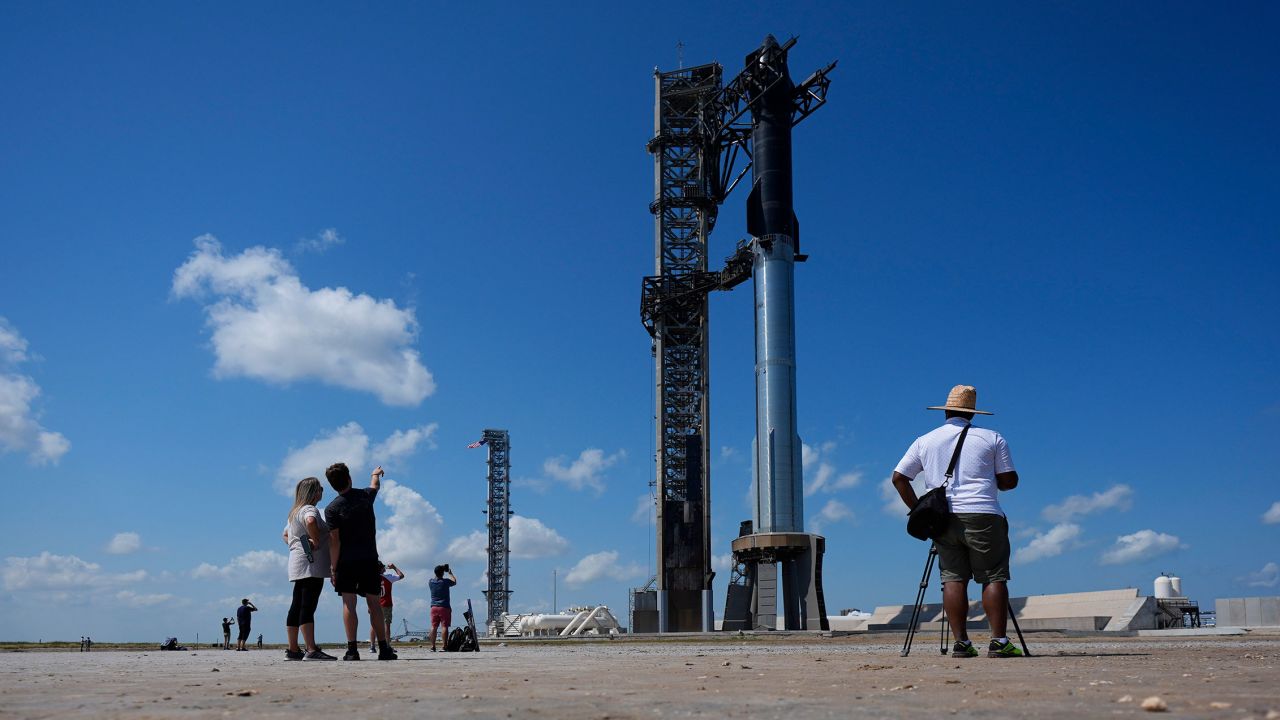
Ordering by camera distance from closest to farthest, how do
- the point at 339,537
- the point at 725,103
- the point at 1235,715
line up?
the point at 1235,715
the point at 339,537
the point at 725,103

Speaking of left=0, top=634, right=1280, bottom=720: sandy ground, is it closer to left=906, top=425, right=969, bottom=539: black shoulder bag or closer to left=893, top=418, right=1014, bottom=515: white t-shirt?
left=906, top=425, right=969, bottom=539: black shoulder bag

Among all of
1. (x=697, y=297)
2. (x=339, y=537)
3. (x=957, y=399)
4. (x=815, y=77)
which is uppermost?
(x=815, y=77)

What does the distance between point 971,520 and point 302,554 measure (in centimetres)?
635

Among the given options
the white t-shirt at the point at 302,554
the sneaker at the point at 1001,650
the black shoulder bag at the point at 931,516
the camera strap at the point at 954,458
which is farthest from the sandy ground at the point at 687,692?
the white t-shirt at the point at 302,554

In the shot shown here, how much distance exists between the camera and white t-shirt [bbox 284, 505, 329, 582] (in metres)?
10.4

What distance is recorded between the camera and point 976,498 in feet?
27.6

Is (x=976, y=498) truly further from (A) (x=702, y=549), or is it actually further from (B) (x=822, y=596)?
(A) (x=702, y=549)

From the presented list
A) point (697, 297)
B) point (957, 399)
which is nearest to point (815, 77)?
point (697, 297)

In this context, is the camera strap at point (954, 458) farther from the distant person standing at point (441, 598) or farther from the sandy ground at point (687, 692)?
the distant person standing at point (441, 598)

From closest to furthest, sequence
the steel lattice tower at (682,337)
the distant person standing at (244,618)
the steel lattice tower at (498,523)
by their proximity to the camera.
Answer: the distant person standing at (244,618)
the steel lattice tower at (682,337)
the steel lattice tower at (498,523)

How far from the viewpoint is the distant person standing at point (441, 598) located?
18.1 m

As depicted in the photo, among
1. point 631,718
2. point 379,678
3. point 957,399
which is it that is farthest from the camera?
point 957,399

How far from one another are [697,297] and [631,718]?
49.2m

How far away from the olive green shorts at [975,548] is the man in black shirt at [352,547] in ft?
17.4
